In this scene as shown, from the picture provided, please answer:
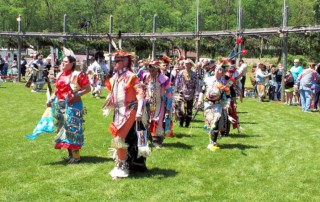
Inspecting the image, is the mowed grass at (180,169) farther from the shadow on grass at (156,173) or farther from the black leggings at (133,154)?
the black leggings at (133,154)

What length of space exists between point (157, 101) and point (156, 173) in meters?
2.33

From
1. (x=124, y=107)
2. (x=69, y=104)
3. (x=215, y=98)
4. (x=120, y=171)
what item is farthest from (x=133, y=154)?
(x=215, y=98)

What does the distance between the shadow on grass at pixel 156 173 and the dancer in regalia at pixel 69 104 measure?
3.67 feet

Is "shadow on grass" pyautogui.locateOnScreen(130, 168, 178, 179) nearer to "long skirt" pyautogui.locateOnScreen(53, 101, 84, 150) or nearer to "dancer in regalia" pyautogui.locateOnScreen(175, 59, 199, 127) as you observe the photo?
"long skirt" pyautogui.locateOnScreen(53, 101, 84, 150)

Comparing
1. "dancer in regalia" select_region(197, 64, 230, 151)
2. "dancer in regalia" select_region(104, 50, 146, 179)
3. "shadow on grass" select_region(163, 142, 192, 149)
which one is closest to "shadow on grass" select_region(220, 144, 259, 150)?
"dancer in regalia" select_region(197, 64, 230, 151)

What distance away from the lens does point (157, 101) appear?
891cm

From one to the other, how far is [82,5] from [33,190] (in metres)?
66.9

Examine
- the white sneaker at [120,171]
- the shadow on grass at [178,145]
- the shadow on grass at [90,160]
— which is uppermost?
the white sneaker at [120,171]

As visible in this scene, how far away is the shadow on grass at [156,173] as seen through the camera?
665 cm

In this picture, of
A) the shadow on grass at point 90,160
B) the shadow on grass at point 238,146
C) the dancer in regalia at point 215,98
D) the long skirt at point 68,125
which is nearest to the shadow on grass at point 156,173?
the shadow on grass at point 90,160

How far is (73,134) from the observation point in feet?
23.6

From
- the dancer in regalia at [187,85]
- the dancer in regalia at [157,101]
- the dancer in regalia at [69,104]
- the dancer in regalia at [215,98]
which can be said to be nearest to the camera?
the dancer in regalia at [69,104]

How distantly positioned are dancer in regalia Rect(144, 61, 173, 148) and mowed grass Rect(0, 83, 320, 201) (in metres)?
0.34

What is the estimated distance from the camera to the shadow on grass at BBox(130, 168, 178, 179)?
665 cm
